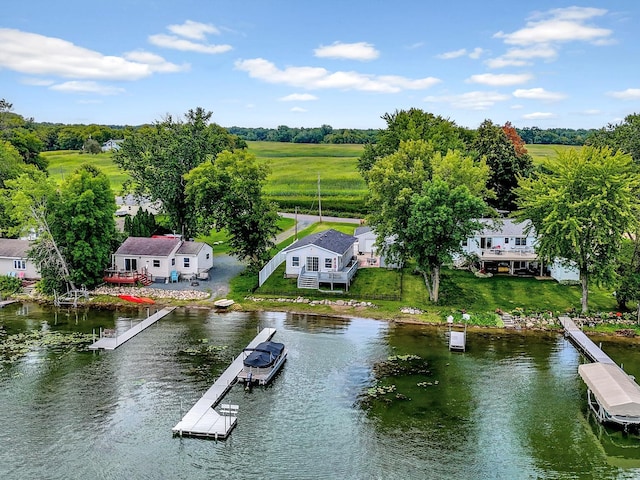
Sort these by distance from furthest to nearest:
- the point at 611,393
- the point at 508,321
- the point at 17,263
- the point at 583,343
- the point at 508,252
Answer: the point at 508,252
the point at 17,263
the point at 508,321
the point at 583,343
the point at 611,393

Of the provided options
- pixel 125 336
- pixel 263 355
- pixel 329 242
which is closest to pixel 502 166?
pixel 329 242

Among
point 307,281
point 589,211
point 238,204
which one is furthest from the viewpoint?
point 238,204

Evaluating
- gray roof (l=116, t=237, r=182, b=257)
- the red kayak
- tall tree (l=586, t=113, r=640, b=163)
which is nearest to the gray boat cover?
the red kayak

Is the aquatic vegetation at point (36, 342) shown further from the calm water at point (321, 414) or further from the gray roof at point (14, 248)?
the gray roof at point (14, 248)

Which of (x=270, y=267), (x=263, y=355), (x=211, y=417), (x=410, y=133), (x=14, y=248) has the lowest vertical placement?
(x=211, y=417)

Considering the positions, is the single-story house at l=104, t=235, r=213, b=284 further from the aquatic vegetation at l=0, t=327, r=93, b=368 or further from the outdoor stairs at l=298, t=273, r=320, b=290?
the aquatic vegetation at l=0, t=327, r=93, b=368

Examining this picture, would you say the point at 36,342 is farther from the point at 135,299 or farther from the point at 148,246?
the point at 148,246
